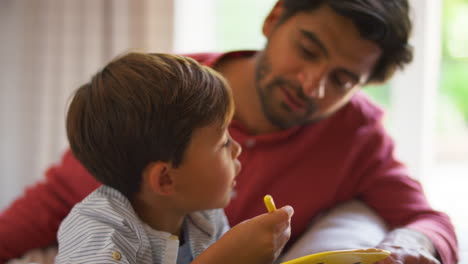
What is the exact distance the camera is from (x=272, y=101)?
1.31 m

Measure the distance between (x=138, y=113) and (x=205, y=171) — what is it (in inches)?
6.0

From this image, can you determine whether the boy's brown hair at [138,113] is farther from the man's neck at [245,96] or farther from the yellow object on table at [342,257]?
the man's neck at [245,96]

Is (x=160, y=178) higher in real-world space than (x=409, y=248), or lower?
higher

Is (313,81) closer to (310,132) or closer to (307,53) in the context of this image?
(307,53)

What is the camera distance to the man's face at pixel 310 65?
1.21m

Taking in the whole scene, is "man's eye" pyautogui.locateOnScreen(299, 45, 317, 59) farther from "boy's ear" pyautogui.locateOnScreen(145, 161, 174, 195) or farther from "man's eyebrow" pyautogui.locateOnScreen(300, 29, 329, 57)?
"boy's ear" pyautogui.locateOnScreen(145, 161, 174, 195)

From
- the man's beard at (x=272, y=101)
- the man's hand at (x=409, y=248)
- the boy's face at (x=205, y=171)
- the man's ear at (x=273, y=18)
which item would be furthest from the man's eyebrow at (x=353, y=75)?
the boy's face at (x=205, y=171)

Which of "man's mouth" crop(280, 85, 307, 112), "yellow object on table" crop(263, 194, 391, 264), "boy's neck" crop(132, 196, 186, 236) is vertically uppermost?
"man's mouth" crop(280, 85, 307, 112)

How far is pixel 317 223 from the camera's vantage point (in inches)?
48.3

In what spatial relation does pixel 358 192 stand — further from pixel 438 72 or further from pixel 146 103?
pixel 438 72

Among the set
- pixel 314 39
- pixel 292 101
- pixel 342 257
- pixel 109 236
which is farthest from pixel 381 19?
pixel 109 236

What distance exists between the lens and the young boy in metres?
0.75

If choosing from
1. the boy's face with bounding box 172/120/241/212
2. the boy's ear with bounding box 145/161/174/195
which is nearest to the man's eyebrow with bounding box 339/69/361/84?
the boy's face with bounding box 172/120/241/212

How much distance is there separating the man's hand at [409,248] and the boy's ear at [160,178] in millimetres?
396
